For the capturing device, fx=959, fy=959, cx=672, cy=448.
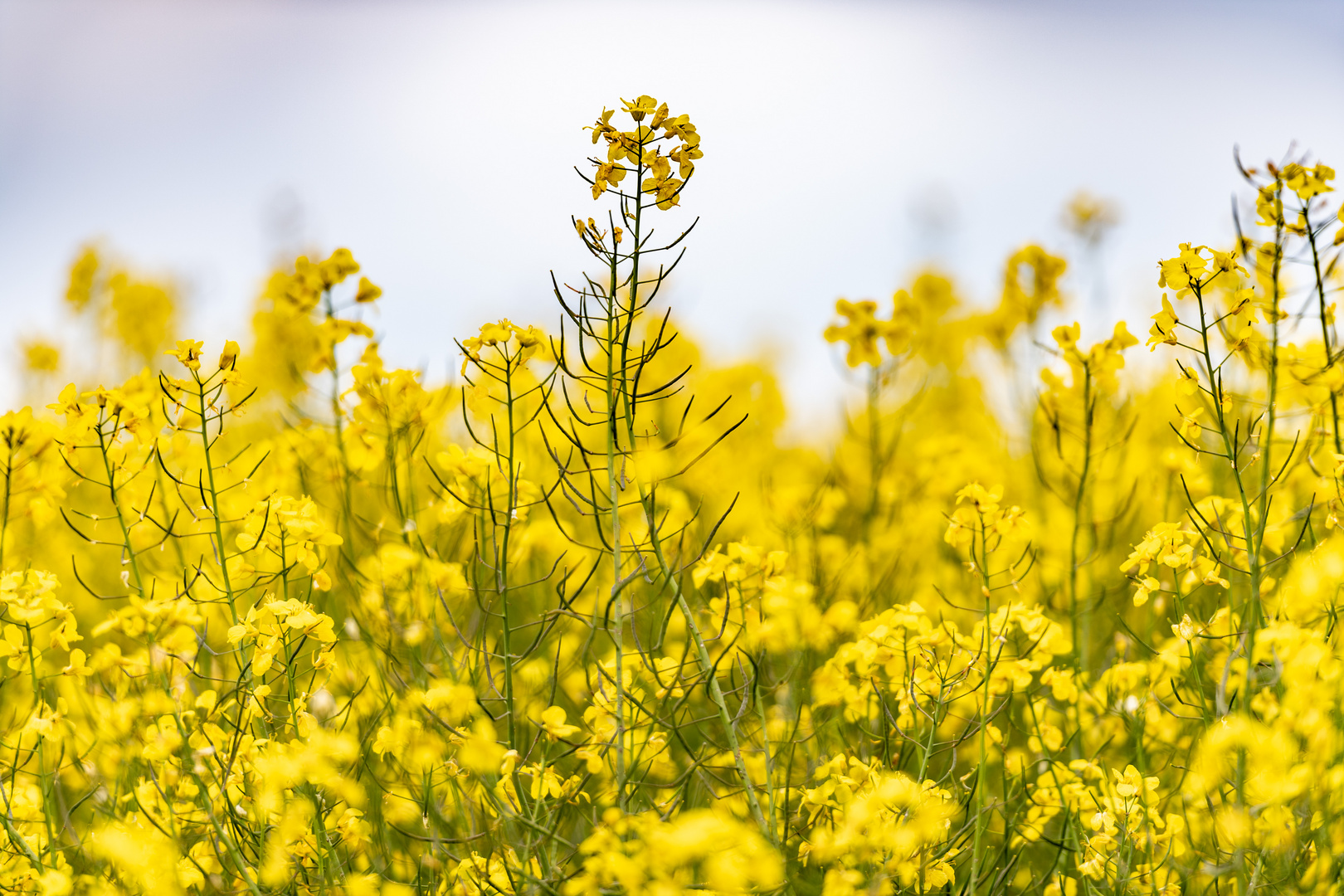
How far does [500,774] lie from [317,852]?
1.52ft

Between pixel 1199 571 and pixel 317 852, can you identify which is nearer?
pixel 317 852

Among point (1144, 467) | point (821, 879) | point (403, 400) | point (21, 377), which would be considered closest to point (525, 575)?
point (403, 400)

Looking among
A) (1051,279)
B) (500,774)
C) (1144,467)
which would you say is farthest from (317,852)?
(1144,467)

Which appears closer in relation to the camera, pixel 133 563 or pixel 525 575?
pixel 133 563

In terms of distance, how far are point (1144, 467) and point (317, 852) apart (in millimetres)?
5726

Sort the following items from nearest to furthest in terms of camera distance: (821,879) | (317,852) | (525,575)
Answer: (317,852), (821,879), (525,575)

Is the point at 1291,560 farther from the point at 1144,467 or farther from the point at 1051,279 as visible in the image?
the point at 1144,467

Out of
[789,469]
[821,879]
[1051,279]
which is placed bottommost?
[821,879]

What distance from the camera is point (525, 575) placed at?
5.00 m

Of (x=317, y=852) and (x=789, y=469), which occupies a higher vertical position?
(x=789, y=469)

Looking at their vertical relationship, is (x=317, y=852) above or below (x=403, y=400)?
below

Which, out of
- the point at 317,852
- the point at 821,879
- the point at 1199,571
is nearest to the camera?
the point at 317,852

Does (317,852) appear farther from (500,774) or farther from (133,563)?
(133,563)

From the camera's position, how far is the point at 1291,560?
118 inches
